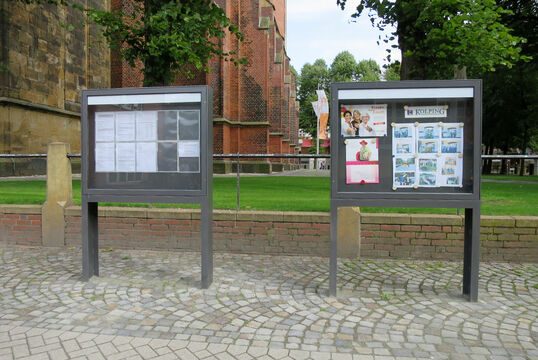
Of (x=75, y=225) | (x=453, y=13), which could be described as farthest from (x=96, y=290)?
(x=453, y=13)

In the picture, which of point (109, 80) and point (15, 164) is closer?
point (15, 164)

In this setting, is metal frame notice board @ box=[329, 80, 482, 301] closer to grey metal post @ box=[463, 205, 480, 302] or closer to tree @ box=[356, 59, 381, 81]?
grey metal post @ box=[463, 205, 480, 302]

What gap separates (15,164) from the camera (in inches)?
570

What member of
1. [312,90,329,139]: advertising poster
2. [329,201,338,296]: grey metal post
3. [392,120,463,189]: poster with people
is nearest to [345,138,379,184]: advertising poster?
[392,120,463,189]: poster with people

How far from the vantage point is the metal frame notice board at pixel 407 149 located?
154 inches

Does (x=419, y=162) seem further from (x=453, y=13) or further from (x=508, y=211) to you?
(x=453, y=13)

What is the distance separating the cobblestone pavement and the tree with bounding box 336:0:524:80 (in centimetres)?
637

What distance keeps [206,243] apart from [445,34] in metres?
8.17

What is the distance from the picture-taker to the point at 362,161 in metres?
4.11

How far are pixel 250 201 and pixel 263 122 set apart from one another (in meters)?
15.3

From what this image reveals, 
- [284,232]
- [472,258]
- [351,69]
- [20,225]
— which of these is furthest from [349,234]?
[351,69]

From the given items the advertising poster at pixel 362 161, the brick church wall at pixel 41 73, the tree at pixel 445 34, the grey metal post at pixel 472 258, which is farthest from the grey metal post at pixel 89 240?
the brick church wall at pixel 41 73

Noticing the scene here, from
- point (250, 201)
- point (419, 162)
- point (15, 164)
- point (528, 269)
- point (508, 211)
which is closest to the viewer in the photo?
point (419, 162)

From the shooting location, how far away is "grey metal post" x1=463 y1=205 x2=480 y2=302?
3.83 metres
